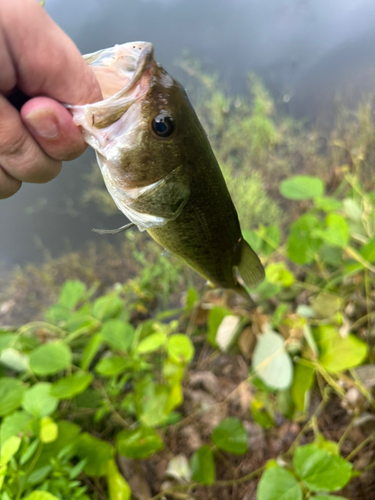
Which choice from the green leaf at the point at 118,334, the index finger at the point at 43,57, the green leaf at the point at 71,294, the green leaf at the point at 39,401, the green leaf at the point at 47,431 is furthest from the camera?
the green leaf at the point at 71,294

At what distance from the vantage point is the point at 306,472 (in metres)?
0.83

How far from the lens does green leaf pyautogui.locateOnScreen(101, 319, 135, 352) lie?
4.27 ft

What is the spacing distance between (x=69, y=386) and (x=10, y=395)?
248mm

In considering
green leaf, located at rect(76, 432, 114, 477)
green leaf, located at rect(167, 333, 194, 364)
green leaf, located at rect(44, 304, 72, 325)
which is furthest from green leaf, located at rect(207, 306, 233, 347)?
green leaf, located at rect(44, 304, 72, 325)

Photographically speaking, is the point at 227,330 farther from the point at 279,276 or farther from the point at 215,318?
the point at 279,276

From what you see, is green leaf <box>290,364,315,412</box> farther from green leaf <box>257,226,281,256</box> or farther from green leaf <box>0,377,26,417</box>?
green leaf <box>0,377,26,417</box>

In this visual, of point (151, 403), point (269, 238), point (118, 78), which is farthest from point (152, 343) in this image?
point (118, 78)

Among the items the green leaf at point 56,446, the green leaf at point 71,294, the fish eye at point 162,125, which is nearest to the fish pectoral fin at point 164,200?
the fish eye at point 162,125

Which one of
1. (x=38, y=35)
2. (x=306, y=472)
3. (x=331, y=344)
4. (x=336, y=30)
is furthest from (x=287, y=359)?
(x=336, y=30)

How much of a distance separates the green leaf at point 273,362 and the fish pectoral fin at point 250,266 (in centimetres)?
59

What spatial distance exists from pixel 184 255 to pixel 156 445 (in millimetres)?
781

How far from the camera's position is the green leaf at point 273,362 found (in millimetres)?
1210

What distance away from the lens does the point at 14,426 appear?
94 centimetres

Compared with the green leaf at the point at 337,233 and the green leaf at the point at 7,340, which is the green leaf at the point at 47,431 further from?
the green leaf at the point at 337,233
